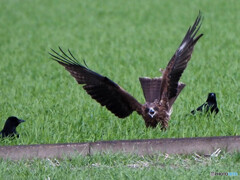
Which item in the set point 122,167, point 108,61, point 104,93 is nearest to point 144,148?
point 122,167

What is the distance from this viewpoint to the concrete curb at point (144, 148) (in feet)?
19.6

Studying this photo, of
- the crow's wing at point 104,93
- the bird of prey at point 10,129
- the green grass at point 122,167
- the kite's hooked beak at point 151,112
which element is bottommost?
the green grass at point 122,167

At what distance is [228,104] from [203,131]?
4.35 feet

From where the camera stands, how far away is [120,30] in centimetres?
1595

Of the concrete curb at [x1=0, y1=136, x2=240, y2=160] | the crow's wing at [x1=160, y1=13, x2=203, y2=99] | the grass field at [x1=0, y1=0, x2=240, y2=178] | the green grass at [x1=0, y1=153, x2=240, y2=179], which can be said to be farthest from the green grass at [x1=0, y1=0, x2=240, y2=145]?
the green grass at [x1=0, y1=153, x2=240, y2=179]

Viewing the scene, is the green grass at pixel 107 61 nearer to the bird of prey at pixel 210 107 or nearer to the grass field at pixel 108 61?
the grass field at pixel 108 61

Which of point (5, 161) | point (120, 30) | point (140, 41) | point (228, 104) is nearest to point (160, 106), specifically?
point (228, 104)

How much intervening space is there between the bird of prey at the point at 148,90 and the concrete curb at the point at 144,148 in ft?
3.23

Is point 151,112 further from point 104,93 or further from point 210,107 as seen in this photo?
point 210,107

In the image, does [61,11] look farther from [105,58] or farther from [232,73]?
[232,73]

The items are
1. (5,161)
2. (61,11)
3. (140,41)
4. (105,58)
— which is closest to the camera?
(5,161)

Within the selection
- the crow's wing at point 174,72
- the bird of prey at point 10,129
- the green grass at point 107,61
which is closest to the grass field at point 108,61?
the green grass at point 107,61

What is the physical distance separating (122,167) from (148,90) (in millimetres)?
1857

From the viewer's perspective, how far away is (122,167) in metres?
5.61
